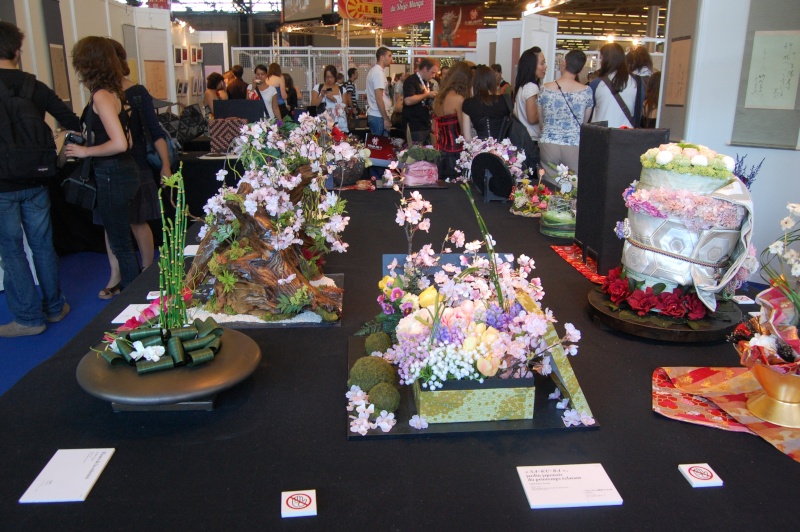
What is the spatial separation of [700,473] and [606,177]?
4.10 ft

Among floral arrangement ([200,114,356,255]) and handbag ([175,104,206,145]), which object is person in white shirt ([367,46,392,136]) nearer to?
handbag ([175,104,206,145])

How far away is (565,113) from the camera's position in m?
3.93

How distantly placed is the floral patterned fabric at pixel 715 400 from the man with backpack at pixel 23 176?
275 centimetres

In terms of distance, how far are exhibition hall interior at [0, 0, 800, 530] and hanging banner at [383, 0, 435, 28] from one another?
4.57m

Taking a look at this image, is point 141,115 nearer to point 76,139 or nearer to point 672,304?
point 76,139

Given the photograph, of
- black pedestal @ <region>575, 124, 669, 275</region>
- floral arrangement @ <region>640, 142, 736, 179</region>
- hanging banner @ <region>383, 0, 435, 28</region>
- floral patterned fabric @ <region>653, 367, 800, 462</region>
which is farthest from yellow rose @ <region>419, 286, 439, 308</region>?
hanging banner @ <region>383, 0, 435, 28</region>

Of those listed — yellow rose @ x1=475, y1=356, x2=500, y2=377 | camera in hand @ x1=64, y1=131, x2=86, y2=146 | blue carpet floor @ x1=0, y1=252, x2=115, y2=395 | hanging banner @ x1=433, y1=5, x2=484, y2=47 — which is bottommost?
blue carpet floor @ x1=0, y1=252, x2=115, y2=395

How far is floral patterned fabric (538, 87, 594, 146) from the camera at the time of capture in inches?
154

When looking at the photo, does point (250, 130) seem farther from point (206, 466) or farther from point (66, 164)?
point (66, 164)

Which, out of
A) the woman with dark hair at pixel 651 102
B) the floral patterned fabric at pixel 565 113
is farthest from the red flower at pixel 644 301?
the woman with dark hair at pixel 651 102

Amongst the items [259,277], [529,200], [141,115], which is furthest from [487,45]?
[259,277]

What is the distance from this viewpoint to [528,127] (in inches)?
189

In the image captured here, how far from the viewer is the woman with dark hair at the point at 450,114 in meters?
4.56

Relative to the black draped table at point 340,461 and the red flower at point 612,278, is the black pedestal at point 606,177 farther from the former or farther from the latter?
the black draped table at point 340,461
